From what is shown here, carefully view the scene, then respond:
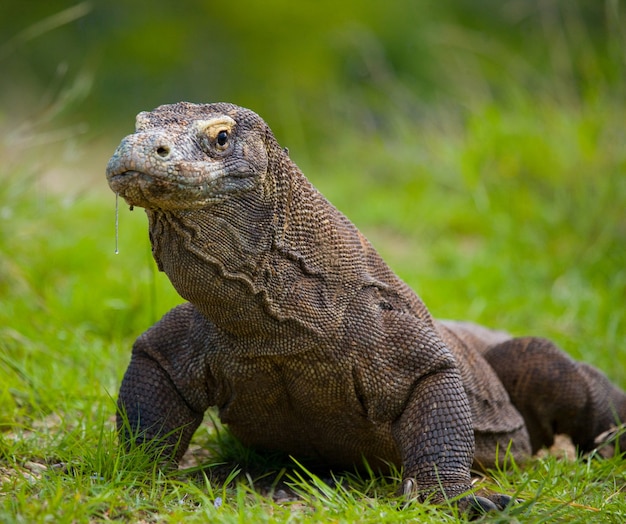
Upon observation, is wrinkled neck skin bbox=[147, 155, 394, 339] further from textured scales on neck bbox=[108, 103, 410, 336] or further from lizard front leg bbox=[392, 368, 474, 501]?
lizard front leg bbox=[392, 368, 474, 501]

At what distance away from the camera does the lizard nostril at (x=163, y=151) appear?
3.07 m

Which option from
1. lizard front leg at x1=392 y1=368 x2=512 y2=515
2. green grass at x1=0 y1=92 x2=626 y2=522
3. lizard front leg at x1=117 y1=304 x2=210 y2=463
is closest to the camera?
green grass at x1=0 y1=92 x2=626 y2=522

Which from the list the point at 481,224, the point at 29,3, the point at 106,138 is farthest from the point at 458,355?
the point at 29,3

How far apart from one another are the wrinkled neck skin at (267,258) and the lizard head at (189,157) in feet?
0.25

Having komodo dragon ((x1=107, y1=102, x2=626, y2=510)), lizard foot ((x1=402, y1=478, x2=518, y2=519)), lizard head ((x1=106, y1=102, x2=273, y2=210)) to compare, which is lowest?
lizard foot ((x1=402, y1=478, x2=518, y2=519))

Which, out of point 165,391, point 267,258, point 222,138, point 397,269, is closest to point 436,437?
point 267,258

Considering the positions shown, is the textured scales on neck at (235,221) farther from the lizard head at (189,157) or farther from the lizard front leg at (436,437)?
the lizard front leg at (436,437)

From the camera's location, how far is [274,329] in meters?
3.56

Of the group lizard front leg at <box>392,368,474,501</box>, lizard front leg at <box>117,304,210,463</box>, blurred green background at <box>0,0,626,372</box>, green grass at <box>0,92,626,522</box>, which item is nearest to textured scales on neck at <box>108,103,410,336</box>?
lizard front leg at <box>117,304,210,463</box>

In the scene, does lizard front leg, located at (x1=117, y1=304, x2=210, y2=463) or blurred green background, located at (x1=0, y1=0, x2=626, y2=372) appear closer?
lizard front leg, located at (x1=117, y1=304, x2=210, y2=463)

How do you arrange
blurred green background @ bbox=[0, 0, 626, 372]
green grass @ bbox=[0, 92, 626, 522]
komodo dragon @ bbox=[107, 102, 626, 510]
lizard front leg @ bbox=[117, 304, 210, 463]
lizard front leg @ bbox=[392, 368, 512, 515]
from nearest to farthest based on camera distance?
komodo dragon @ bbox=[107, 102, 626, 510], green grass @ bbox=[0, 92, 626, 522], lizard front leg @ bbox=[392, 368, 512, 515], lizard front leg @ bbox=[117, 304, 210, 463], blurred green background @ bbox=[0, 0, 626, 372]

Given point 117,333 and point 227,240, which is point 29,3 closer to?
point 117,333

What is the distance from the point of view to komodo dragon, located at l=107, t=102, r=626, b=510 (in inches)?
128

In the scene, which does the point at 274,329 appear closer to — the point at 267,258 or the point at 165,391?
the point at 267,258
